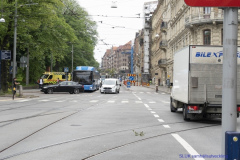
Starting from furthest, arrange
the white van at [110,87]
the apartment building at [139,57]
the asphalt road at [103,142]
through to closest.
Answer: the apartment building at [139,57], the white van at [110,87], the asphalt road at [103,142]

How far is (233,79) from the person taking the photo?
3.16 m

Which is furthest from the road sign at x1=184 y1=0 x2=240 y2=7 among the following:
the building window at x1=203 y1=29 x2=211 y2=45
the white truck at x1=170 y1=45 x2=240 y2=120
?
the building window at x1=203 y1=29 x2=211 y2=45

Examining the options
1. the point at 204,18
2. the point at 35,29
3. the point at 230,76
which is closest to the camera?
the point at 230,76

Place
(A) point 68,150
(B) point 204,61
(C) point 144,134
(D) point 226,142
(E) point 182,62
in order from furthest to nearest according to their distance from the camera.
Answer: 1. (E) point 182,62
2. (B) point 204,61
3. (C) point 144,134
4. (A) point 68,150
5. (D) point 226,142

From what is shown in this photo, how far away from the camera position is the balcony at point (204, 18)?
40.1 meters

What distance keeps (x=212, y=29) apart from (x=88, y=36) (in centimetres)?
3222

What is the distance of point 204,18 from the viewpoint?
4112cm

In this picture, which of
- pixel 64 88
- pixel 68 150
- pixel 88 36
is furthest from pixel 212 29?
pixel 68 150

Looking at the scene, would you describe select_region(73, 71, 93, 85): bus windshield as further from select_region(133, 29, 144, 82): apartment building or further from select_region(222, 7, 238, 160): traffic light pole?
select_region(133, 29, 144, 82): apartment building

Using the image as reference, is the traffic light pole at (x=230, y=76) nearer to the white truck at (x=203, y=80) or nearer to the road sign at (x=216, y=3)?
the road sign at (x=216, y=3)

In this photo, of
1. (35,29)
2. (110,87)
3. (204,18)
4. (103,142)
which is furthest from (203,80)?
(204,18)

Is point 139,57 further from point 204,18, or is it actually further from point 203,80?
point 203,80

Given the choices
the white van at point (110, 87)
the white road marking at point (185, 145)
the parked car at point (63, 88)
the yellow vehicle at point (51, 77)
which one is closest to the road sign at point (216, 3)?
the white road marking at point (185, 145)

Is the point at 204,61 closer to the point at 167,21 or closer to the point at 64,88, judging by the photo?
the point at 64,88
